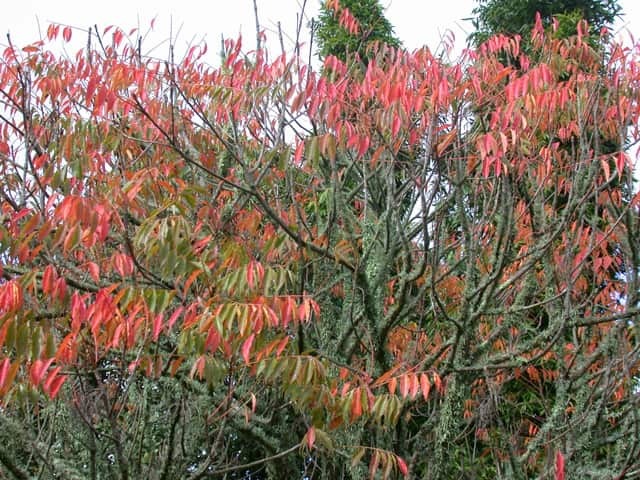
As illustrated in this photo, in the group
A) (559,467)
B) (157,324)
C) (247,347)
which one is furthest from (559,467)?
(157,324)

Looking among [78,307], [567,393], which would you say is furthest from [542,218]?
[78,307]

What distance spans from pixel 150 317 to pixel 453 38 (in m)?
2.76

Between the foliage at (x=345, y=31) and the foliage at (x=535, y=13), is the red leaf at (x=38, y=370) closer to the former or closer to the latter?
the foliage at (x=345, y=31)

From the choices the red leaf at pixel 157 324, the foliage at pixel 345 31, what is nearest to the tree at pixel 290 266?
the red leaf at pixel 157 324

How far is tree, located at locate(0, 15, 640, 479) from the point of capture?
3.18 m

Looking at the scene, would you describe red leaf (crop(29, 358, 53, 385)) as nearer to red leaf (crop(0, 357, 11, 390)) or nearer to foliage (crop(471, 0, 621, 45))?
red leaf (crop(0, 357, 11, 390))

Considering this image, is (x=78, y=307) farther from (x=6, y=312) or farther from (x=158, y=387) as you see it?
(x=158, y=387)

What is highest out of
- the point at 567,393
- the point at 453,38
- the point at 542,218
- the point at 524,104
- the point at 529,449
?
the point at 453,38

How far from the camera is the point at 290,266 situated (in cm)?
484

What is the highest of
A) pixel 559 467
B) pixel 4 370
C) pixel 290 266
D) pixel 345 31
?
pixel 345 31

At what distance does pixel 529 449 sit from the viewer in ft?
12.7

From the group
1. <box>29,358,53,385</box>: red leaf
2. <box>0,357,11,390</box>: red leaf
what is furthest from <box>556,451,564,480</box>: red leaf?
<box>0,357,11,390</box>: red leaf

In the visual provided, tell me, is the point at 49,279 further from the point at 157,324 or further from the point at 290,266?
the point at 290,266

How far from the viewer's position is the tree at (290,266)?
3.18 metres
